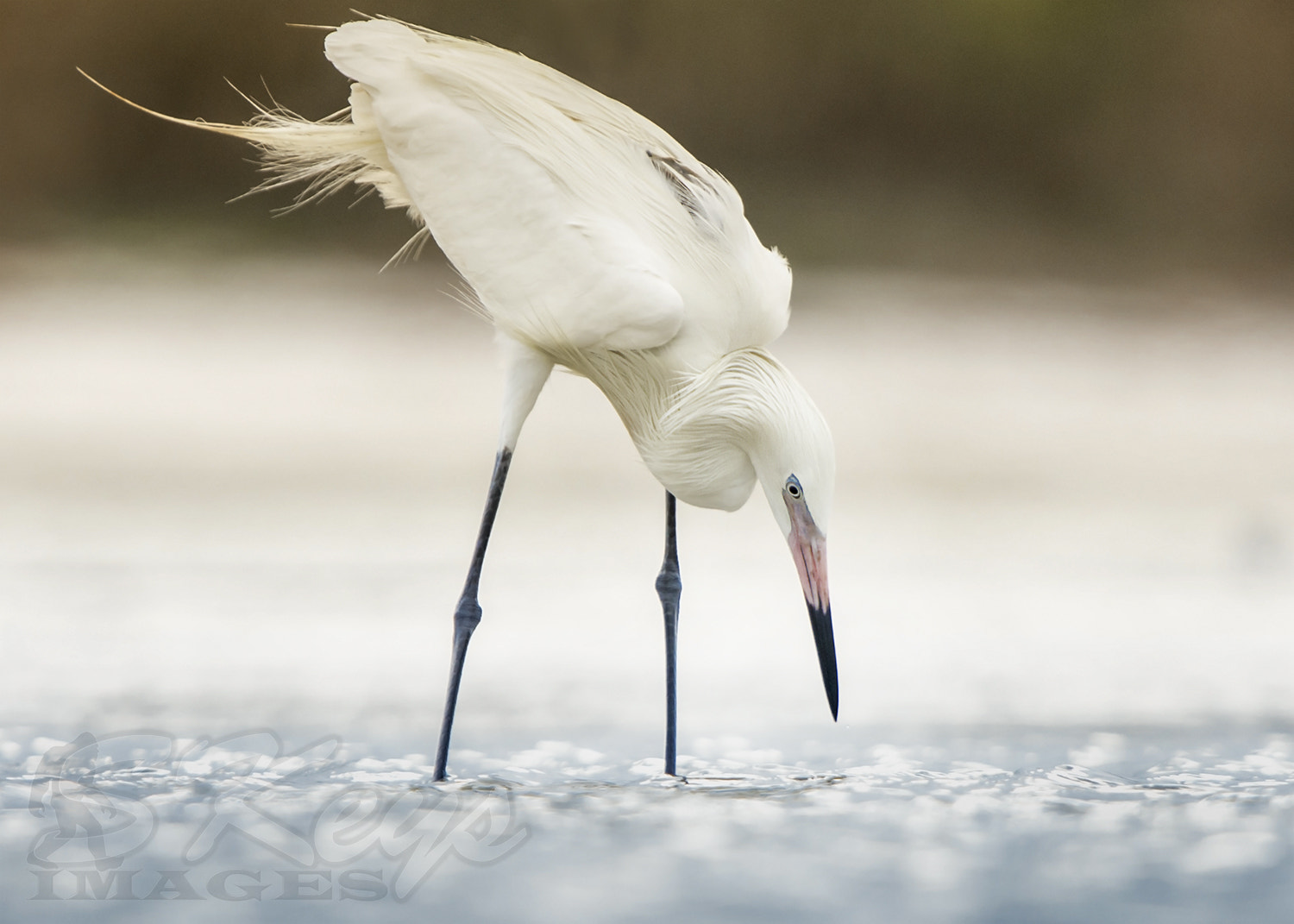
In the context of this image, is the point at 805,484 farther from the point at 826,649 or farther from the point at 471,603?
the point at 471,603

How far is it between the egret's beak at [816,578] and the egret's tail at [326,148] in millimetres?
1300

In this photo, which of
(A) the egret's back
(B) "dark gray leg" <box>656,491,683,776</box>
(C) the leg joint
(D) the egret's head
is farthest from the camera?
(C) the leg joint

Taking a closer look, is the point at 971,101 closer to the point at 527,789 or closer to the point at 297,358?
the point at 297,358

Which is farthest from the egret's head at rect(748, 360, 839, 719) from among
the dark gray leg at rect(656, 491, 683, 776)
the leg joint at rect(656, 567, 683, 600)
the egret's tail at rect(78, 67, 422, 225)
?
the egret's tail at rect(78, 67, 422, 225)

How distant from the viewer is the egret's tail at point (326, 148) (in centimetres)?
354

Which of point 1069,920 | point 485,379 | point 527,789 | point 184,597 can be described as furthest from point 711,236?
point 485,379

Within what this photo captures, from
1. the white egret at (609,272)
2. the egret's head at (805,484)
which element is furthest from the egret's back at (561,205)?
the egret's head at (805,484)

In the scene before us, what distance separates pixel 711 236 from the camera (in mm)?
3201

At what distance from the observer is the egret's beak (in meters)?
3.01

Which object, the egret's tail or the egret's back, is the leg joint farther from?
the egret's tail

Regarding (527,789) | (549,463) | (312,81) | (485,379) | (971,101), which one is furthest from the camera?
(971,101)

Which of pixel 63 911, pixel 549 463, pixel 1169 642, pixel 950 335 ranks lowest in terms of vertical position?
pixel 63 911

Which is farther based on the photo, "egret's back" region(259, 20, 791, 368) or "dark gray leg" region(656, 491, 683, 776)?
"dark gray leg" region(656, 491, 683, 776)

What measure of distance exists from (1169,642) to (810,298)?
3.69m
